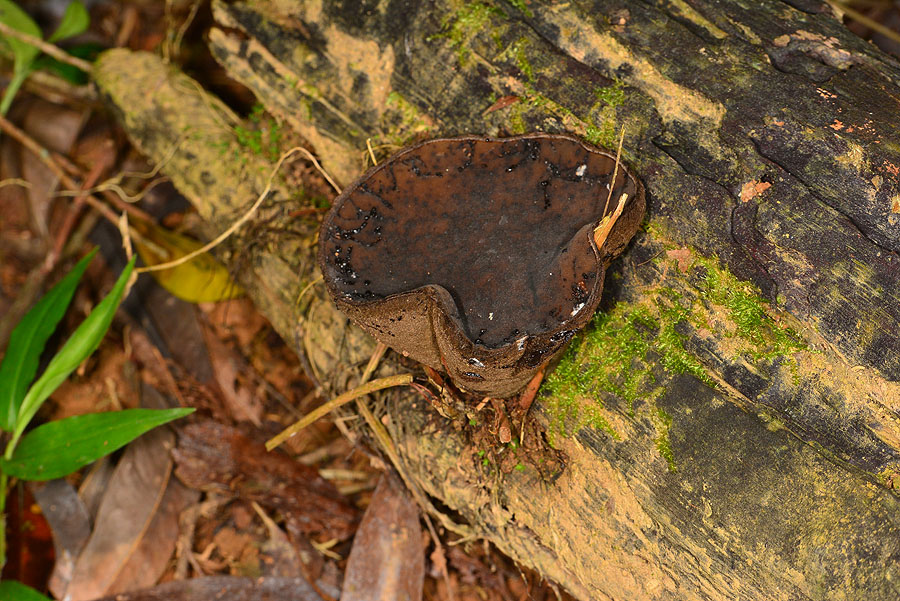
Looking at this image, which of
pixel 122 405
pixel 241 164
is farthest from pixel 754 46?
pixel 122 405

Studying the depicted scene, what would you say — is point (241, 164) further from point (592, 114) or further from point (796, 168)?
point (796, 168)

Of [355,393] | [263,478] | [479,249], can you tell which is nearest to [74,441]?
[263,478]

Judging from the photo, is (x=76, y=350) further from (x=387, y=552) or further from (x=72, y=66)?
(x=72, y=66)

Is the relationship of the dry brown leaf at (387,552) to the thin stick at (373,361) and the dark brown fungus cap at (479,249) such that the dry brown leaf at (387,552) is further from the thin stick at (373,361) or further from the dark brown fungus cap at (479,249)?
the dark brown fungus cap at (479,249)

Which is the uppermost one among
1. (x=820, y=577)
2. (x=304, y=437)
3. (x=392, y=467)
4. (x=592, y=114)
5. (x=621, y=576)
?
(x=592, y=114)

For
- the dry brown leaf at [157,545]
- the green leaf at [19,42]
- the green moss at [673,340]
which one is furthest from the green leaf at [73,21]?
the green moss at [673,340]

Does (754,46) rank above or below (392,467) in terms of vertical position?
above

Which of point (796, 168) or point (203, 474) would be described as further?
point (203, 474)
